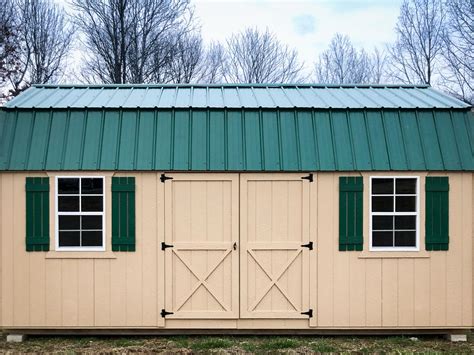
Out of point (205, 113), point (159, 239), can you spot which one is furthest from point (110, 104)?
point (159, 239)

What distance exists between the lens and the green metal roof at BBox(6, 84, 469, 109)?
7699 millimetres

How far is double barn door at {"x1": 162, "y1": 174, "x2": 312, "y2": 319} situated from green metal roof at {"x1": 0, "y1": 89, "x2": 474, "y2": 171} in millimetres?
348

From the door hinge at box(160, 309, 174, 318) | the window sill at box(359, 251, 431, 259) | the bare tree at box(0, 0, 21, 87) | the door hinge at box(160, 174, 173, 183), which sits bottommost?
the door hinge at box(160, 309, 174, 318)

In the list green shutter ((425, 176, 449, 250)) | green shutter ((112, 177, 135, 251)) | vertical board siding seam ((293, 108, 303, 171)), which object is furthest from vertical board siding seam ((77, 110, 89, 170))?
green shutter ((425, 176, 449, 250))

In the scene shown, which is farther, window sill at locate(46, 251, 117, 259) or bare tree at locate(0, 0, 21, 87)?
bare tree at locate(0, 0, 21, 87)

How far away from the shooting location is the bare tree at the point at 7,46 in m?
21.3

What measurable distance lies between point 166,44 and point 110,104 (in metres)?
17.8

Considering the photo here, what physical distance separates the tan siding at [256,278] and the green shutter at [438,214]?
96mm

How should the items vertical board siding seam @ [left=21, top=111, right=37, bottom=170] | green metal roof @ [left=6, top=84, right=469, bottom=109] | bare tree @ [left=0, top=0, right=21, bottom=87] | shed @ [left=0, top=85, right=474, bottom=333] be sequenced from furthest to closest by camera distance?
1. bare tree @ [left=0, top=0, right=21, bottom=87]
2. green metal roof @ [left=6, top=84, right=469, bottom=109]
3. shed @ [left=0, top=85, right=474, bottom=333]
4. vertical board siding seam @ [left=21, top=111, right=37, bottom=170]

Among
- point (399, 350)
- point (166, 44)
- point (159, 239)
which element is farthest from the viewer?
point (166, 44)

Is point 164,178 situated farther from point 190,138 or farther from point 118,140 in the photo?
point 118,140

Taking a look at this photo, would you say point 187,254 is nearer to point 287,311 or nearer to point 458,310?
point 287,311

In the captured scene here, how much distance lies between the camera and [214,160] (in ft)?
23.8

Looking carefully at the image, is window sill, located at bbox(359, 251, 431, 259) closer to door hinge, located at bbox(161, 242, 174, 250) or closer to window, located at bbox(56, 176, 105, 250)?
Result: door hinge, located at bbox(161, 242, 174, 250)
